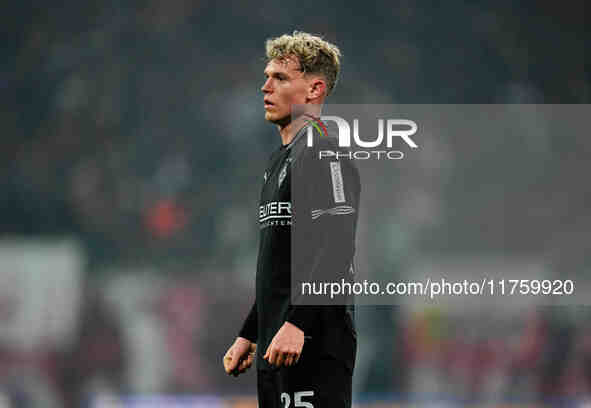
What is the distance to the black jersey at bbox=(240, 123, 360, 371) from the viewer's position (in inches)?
71.5

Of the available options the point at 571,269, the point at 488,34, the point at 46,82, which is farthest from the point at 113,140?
the point at 571,269

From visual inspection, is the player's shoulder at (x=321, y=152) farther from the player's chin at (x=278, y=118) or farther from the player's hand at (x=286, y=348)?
the player's hand at (x=286, y=348)

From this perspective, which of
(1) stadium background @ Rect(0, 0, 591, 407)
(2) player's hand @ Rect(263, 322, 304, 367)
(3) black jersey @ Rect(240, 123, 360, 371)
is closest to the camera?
(2) player's hand @ Rect(263, 322, 304, 367)

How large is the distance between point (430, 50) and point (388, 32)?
517 mm

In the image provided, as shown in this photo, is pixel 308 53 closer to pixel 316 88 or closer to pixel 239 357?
pixel 316 88

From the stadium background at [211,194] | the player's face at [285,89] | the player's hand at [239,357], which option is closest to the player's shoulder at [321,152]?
the player's face at [285,89]

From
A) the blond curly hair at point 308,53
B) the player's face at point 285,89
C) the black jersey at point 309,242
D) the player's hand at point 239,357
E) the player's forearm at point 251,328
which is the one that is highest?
the blond curly hair at point 308,53

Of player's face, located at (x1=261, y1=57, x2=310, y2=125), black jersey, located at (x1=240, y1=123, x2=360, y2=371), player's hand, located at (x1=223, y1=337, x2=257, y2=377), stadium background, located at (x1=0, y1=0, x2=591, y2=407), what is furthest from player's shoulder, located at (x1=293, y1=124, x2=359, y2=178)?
stadium background, located at (x1=0, y1=0, x2=591, y2=407)

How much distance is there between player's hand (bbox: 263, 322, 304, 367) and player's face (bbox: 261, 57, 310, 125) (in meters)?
0.60

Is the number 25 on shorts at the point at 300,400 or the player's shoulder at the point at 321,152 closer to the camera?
the number 25 on shorts at the point at 300,400

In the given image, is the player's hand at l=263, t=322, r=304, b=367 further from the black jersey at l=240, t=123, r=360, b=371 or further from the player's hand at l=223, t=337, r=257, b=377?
the player's hand at l=223, t=337, r=257, b=377

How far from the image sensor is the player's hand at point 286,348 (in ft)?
5.61

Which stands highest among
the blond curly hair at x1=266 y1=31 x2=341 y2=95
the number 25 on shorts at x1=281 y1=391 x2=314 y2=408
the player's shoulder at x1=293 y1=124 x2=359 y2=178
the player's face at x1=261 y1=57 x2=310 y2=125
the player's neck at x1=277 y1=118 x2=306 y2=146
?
the blond curly hair at x1=266 y1=31 x2=341 y2=95

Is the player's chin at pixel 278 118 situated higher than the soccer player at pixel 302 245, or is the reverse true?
the player's chin at pixel 278 118
